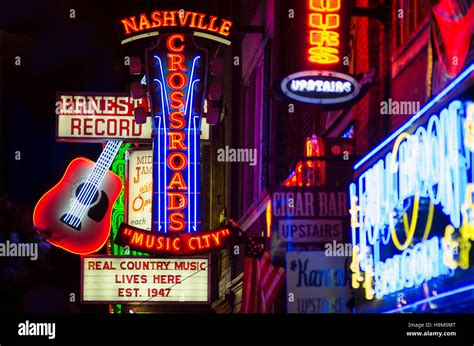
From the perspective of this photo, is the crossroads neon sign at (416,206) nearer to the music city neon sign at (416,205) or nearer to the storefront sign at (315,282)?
the music city neon sign at (416,205)

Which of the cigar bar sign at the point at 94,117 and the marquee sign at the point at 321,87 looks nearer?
the marquee sign at the point at 321,87

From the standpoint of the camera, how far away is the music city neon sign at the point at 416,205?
9.23 meters

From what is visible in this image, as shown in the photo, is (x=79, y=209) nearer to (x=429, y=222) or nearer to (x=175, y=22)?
(x=175, y=22)

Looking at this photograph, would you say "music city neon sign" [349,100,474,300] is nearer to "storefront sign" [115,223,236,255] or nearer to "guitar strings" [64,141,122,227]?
"storefront sign" [115,223,236,255]

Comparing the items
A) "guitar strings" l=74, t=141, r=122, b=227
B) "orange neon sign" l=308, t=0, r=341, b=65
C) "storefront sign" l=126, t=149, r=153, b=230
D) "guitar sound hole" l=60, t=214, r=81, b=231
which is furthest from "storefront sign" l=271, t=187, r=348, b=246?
"storefront sign" l=126, t=149, r=153, b=230

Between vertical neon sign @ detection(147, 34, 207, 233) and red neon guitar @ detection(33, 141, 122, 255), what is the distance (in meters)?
2.56

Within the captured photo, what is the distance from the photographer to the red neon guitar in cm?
1964

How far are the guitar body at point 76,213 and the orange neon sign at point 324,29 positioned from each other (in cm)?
702

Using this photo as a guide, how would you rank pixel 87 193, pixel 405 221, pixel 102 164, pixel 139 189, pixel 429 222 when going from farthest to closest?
pixel 139 189 < pixel 102 164 < pixel 87 193 < pixel 405 221 < pixel 429 222

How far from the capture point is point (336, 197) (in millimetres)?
14383

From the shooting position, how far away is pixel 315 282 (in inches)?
542

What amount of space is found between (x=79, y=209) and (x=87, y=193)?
0.43 metres

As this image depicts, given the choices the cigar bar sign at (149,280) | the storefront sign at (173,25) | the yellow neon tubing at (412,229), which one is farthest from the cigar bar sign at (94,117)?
the yellow neon tubing at (412,229)

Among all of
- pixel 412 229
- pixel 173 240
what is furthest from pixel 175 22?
pixel 412 229
